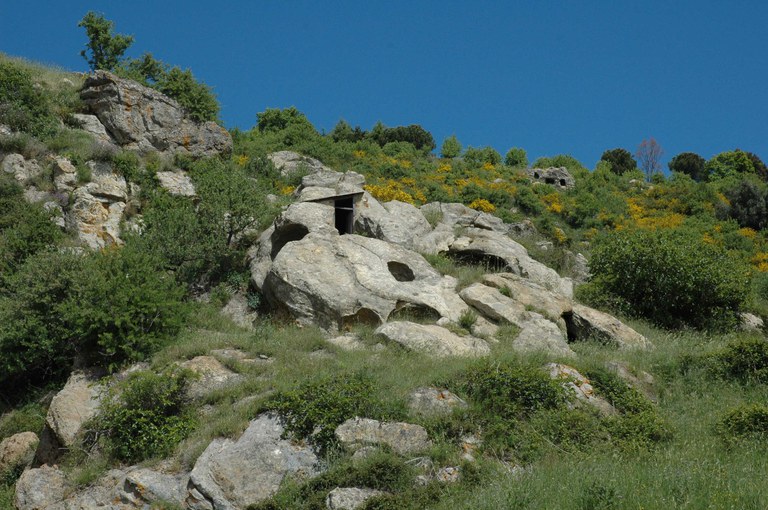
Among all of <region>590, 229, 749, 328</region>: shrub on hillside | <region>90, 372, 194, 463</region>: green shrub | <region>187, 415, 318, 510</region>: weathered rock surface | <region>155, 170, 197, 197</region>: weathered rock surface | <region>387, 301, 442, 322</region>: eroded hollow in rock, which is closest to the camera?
<region>187, 415, 318, 510</region>: weathered rock surface

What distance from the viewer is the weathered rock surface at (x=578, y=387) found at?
1464cm

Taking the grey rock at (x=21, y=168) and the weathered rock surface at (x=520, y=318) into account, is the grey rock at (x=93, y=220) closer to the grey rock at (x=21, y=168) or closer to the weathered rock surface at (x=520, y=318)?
the grey rock at (x=21, y=168)

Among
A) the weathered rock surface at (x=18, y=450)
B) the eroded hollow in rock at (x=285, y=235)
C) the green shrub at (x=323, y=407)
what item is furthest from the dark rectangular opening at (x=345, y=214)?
the weathered rock surface at (x=18, y=450)

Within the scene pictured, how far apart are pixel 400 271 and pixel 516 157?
2974cm

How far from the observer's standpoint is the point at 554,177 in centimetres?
4572

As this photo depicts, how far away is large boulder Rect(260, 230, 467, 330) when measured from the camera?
65.8 feet

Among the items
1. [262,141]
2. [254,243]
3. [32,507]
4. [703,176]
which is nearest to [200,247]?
[254,243]

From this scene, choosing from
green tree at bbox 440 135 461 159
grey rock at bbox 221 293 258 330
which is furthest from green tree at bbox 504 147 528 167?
grey rock at bbox 221 293 258 330

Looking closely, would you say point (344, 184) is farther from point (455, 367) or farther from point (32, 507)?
point (32, 507)

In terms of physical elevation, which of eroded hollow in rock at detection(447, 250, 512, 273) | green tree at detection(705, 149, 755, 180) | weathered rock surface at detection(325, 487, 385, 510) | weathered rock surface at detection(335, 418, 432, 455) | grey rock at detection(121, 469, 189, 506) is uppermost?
green tree at detection(705, 149, 755, 180)

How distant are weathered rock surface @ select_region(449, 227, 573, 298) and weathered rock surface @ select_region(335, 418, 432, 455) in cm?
1110

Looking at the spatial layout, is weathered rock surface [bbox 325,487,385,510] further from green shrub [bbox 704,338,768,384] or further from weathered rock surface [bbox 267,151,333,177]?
weathered rock surface [bbox 267,151,333,177]

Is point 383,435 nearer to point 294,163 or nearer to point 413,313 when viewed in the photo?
point 413,313

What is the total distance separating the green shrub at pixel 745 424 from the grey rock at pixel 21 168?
73.7ft
